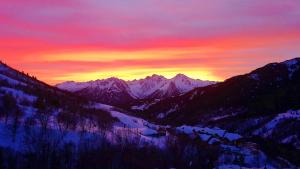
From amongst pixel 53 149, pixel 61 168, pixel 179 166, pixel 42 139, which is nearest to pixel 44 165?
pixel 61 168

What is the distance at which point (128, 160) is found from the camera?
192 metres

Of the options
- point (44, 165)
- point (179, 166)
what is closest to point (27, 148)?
point (44, 165)

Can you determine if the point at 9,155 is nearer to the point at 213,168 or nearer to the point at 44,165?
the point at 44,165

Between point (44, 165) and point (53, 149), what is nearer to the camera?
point (44, 165)

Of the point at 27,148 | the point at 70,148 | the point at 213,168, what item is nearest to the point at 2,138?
the point at 27,148

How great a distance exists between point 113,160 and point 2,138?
42.0 metres

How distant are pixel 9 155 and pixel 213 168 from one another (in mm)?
70555

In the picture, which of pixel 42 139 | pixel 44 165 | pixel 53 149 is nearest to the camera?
pixel 44 165

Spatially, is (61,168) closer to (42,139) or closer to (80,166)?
(80,166)

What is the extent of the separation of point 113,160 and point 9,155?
34411 millimetres

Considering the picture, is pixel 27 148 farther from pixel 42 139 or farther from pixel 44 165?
pixel 44 165

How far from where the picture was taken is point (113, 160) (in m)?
186

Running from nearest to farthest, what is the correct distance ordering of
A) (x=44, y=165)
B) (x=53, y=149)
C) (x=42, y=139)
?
1. (x=44, y=165)
2. (x=53, y=149)
3. (x=42, y=139)

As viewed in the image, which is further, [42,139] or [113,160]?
[42,139]
